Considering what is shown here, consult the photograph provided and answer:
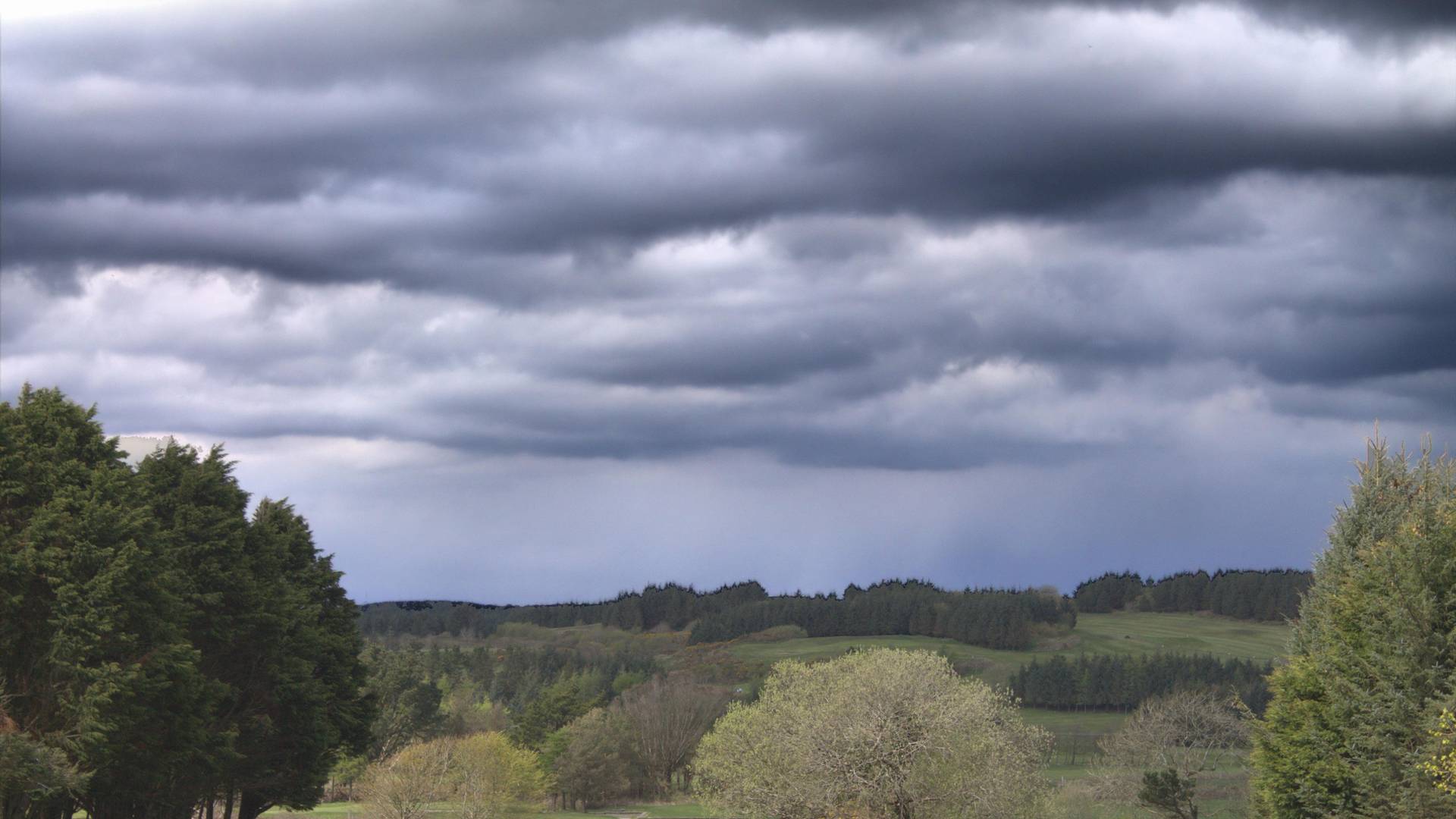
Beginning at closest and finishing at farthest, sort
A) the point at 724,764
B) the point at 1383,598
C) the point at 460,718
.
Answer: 1. the point at 1383,598
2. the point at 724,764
3. the point at 460,718

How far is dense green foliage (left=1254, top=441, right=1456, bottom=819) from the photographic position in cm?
3844

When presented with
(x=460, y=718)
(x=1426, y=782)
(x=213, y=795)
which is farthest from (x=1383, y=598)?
(x=460, y=718)

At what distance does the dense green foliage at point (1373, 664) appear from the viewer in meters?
38.4

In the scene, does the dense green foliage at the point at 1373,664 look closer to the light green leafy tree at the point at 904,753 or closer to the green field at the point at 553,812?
the light green leafy tree at the point at 904,753

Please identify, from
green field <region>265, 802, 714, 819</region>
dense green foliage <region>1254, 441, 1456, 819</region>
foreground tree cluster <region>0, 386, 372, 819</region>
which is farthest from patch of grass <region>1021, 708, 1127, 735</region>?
foreground tree cluster <region>0, 386, 372, 819</region>

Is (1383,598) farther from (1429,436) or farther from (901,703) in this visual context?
(901,703)

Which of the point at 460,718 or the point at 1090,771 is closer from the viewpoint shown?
the point at 1090,771

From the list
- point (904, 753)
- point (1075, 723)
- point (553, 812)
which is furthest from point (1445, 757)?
point (1075, 723)

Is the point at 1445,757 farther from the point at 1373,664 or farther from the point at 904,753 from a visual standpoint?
the point at 904,753

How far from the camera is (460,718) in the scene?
149750 millimetres

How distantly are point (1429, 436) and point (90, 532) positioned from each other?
46.8 meters

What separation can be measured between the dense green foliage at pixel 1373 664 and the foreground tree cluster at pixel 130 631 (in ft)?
127

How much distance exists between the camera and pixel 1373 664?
134 feet

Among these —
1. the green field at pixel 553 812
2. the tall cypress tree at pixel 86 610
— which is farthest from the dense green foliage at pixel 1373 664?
the tall cypress tree at pixel 86 610
